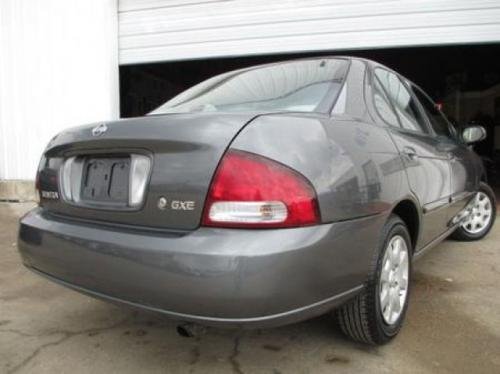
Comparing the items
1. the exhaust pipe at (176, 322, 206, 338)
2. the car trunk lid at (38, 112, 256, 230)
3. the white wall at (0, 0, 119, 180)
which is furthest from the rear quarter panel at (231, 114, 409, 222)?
the white wall at (0, 0, 119, 180)

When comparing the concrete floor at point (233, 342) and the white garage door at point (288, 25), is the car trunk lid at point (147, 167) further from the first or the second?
the white garage door at point (288, 25)

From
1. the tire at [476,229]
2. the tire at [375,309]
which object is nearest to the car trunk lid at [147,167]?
the tire at [375,309]

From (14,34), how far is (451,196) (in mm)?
7172

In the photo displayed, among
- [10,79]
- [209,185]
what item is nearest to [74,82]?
[10,79]

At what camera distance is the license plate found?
2.12 metres

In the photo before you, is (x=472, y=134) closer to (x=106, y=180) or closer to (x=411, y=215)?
(x=411, y=215)

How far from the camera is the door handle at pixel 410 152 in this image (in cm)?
272

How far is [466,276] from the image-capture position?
379 cm

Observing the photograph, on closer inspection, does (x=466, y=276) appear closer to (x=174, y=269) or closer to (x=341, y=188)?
(x=341, y=188)

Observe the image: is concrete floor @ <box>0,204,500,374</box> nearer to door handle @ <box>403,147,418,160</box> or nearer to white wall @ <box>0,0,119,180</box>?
door handle @ <box>403,147,418,160</box>

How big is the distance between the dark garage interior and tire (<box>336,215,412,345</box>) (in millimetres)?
8010

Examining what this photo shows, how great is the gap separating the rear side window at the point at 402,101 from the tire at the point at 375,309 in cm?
79

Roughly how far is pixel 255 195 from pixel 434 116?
252 centimetres

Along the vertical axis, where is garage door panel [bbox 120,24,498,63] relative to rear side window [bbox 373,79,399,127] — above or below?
above
